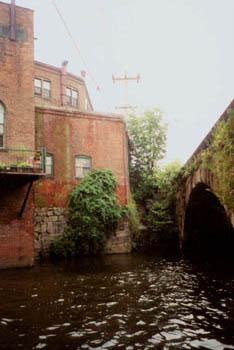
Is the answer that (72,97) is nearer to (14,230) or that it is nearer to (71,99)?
(71,99)

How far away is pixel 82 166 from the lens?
49.2 feet

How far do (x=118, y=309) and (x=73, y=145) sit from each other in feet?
34.3

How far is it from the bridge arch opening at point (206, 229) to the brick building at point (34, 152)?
11.0ft

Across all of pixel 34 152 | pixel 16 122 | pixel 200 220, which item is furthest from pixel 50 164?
pixel 200 220

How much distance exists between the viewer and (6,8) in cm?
1219

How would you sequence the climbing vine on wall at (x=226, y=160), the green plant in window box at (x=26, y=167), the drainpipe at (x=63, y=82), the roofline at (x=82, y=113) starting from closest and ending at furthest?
the climbing vine on wall at (x=226, y=160), the green plant in window box at (x=26, y=167), the roofline at (x=82, y=113), the drainpipe at (x=63, y=82)

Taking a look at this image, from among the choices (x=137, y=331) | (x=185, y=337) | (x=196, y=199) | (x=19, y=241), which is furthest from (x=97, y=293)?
(x=196, y=199)

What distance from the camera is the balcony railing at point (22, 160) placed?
1001 cm

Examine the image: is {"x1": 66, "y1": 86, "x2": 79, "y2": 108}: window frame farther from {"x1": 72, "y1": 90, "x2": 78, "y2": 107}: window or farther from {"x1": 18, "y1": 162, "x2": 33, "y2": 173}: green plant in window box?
{"x1": 18, "y1": 162, "x2": 33, "y2": 173}: green plant in window box

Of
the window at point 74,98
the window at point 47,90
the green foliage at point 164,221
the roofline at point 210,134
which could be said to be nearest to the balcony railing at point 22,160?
the roofline at point 210,134

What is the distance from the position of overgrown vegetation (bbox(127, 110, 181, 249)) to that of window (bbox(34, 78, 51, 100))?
8.29m

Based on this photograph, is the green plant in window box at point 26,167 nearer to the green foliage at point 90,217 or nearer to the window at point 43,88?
the green foliage at point 90,217

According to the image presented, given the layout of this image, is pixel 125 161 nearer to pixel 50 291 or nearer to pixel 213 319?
pixel 50 291

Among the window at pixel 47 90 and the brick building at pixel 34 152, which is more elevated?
the window at pixel 47 90
